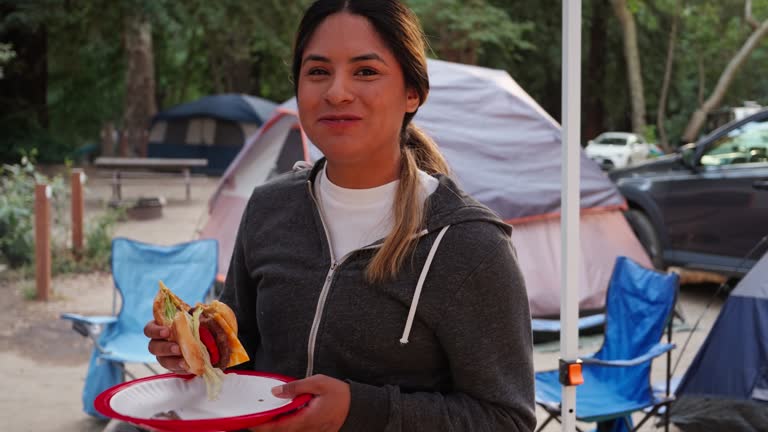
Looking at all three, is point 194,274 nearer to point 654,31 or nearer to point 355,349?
point 355,349

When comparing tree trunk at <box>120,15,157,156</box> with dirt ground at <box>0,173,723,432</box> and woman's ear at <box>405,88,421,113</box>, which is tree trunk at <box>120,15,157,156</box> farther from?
woman's ear at <box>405,88,421,113</box>

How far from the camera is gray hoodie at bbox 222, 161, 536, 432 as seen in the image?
4.90 feet

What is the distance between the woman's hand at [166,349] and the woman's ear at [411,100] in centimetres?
60

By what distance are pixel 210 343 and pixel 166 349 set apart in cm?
8

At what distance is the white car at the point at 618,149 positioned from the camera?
25500 mm

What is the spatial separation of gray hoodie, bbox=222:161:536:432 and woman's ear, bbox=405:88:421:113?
0.52 ft

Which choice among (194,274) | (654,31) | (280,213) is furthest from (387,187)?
(654,31)

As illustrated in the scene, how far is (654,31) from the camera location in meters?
30.4

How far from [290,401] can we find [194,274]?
3837 millimetres

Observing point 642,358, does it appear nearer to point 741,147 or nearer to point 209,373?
point 209,373

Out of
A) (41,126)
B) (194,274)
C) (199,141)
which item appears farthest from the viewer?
(41,126)

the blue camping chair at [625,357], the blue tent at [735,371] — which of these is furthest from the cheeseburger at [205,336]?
the blue tent at [735,371]

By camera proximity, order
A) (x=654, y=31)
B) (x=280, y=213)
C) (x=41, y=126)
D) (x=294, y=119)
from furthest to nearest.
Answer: (x=654, y=31) → (x=41, y=126) → (x=294, y=119) → (x=280, y=213)

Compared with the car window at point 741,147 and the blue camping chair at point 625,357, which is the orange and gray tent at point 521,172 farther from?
the blue camping chair at point 625,357
